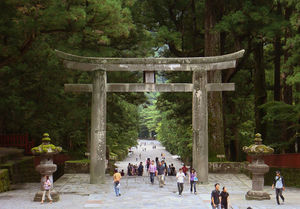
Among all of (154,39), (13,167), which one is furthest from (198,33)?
(13,167)

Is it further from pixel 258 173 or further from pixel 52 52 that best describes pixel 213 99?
pixel 52 52

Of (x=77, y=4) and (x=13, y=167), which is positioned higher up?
(x=77, y=4)

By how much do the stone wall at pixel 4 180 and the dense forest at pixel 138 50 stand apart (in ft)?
17.5

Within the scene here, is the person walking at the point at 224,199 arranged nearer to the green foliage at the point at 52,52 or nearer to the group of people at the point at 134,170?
A: the green foliage at the point at 52,52

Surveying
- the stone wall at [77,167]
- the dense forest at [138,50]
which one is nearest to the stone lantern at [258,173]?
the dense forest at [138,50]

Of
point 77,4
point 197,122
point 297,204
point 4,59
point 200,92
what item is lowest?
point 297,204

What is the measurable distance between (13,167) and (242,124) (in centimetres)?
2167

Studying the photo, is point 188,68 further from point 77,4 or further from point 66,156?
point 66,156

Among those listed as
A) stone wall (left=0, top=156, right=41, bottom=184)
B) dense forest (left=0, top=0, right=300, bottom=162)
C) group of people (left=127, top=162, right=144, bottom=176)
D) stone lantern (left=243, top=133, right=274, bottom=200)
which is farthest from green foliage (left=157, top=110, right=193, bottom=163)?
stone lantern (left=243, top=133, right=274, bottom=200)

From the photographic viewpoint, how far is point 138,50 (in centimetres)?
3002

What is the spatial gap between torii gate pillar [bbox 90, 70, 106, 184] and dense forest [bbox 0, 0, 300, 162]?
7.50ft

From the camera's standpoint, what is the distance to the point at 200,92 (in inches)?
834

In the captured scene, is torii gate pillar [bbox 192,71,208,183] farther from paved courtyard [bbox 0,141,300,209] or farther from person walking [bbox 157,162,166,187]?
person walking [bbox 157,162,166,187]

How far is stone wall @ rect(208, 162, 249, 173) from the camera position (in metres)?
24.4
